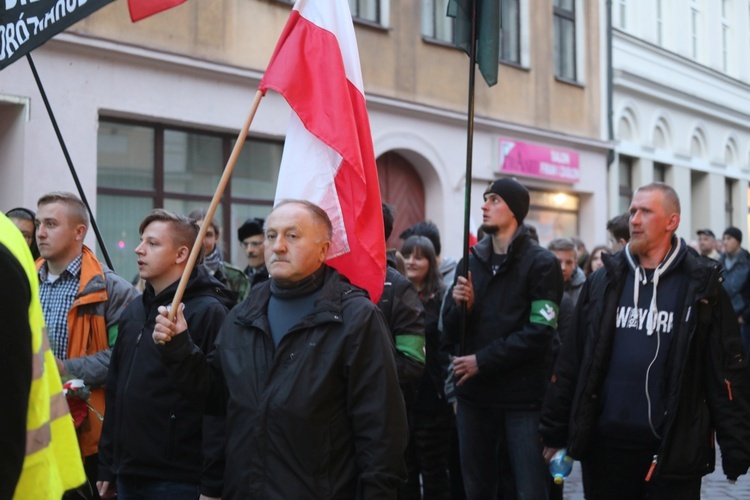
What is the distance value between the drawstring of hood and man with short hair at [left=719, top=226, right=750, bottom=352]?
356 inches

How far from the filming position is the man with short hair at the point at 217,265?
8.16 m

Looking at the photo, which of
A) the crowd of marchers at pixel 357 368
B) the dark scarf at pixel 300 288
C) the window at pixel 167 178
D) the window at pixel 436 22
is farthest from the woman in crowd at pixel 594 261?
the dark scarf at pixel 300 288

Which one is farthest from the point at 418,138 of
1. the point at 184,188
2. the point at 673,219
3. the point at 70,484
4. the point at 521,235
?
the point at 70,484

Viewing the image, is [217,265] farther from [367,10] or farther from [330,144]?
[367,10]

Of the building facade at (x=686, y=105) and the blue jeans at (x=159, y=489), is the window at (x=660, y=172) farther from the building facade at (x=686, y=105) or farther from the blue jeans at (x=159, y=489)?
the blue jeans at (x=159, y=489)

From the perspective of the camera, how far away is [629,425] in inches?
206

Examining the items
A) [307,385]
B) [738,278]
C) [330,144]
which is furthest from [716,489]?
[738,278]

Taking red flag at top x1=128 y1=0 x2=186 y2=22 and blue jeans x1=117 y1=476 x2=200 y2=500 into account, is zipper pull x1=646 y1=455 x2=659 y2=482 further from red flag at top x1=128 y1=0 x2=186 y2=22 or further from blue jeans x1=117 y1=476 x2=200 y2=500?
red flag at top x1=128 y1=0 x2=186 y2=22

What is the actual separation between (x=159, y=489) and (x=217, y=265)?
3549 millimetres

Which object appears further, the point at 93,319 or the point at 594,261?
the point at 594,261

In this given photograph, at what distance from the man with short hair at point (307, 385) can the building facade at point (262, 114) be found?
749 centimetres

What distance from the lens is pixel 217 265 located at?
8227mm

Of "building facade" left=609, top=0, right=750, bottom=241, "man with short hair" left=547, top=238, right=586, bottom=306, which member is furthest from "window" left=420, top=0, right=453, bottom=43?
"man with short hair" left=547, top=238, right=586, bottom=306

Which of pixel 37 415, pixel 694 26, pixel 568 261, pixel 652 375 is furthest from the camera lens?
pixel 694 26
